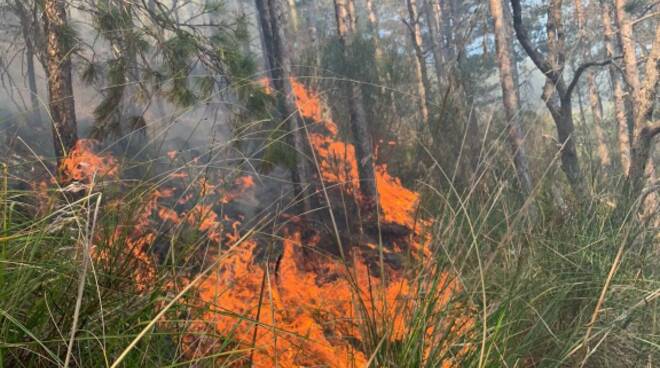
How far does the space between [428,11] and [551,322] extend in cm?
1988

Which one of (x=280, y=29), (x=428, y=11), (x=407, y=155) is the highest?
(x=428, y=11)

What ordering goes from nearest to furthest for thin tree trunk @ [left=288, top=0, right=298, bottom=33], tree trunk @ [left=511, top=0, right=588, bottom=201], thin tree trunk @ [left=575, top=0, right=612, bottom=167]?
1. thin tree trunk @ [left=575, top=0, right=612, bottom=167]
2. tree trunk @ [left=511, top=0, right=588, bottom=201]
3. thin tree trunk @ [left=288, top=0, right=298, bottom=33]

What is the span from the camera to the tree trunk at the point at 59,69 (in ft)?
16.8

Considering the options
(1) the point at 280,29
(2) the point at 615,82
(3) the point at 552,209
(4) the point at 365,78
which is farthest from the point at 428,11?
(3) the point at 552,209

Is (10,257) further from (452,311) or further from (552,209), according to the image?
(552,209)

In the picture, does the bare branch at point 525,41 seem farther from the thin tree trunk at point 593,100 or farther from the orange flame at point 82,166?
the orange flame at point 82,166

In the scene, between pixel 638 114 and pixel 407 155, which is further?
pixel 407 155

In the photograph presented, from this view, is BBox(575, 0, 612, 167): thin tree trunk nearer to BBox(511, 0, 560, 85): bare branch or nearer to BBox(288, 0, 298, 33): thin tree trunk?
BBox(511, 0, 560, 85): bare branch

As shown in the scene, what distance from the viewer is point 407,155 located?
11.9 metres

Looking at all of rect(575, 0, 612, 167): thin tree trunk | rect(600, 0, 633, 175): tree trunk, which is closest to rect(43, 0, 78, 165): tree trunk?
rect(575, 0, 612, 167): thin tree trunk

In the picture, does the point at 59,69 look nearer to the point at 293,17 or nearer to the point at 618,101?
the point at 618,101

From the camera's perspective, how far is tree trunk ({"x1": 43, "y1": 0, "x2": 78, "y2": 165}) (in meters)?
5.12

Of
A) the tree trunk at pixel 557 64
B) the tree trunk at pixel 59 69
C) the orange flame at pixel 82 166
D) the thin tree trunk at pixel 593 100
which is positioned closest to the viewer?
the orange flame at pixel 82 166

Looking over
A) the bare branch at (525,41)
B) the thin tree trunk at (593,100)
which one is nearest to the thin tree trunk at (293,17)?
the thin tree trunk at (593,100)
